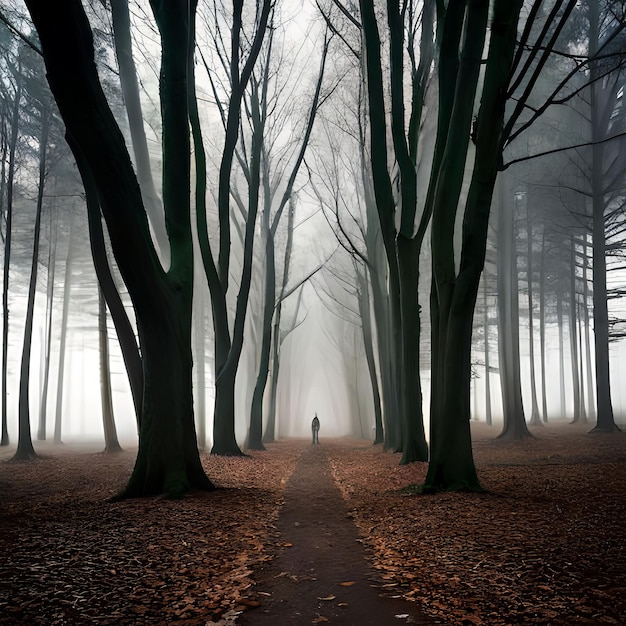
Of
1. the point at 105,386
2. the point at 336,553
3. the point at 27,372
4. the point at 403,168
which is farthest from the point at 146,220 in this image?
the point at 105,386

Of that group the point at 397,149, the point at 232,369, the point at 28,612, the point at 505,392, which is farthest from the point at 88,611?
the point at 505,392

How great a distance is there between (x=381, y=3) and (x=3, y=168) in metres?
10.2

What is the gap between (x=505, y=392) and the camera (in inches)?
612

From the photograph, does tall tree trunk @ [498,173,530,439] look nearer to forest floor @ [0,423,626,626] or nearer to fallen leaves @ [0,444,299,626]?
forest floor @ [0,423,626,626]

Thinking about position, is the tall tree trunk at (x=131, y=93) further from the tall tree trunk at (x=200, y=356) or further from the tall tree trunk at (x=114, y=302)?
the tall tree trunk at (x=200, y=356)

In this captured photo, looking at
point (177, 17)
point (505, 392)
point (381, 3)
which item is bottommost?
point (505, 392)

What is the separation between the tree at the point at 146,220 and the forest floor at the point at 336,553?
598mm

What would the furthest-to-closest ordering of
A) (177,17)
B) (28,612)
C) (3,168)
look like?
(3,168), (177,17), (28,612)

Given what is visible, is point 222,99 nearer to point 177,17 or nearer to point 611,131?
point 177,17

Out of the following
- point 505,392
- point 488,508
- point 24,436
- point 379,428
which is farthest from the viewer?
point 379,428

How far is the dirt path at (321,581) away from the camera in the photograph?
2928 mm

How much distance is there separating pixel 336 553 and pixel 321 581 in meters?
0.76

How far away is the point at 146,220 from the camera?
20.7ft

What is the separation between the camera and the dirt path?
9.61 ft
